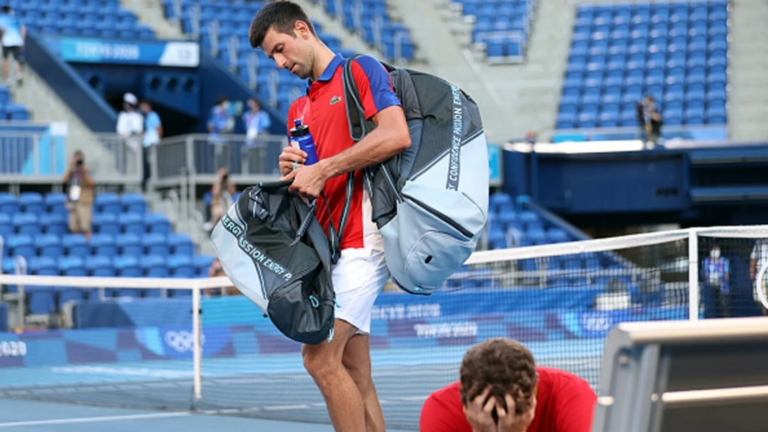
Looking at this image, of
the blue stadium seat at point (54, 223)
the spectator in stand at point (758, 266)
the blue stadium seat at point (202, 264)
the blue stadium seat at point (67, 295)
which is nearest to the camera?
the spectator in stand at point (758, 266)

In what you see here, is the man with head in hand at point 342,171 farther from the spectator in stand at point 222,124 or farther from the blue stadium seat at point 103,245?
the spectator in stand at point 222,124

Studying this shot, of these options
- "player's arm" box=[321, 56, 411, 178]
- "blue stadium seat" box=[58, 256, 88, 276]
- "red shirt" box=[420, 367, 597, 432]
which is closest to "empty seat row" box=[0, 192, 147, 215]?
"blue stadium seat" box=[58, 256, 88, 276]

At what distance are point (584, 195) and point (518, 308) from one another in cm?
1220

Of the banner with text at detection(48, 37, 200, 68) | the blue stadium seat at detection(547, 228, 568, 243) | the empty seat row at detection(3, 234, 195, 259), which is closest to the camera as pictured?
the empty seat row at detection(3, 234, 195, 259)

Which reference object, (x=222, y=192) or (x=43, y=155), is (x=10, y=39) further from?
(x=222, y=192)

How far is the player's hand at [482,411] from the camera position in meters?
2.56

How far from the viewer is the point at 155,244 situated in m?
18.1

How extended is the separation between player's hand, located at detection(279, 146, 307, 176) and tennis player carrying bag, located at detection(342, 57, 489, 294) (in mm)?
188

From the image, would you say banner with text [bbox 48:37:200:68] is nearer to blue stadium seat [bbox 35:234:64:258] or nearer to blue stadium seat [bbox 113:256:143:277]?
blue stadium seat [bbox 35:234:64:258]

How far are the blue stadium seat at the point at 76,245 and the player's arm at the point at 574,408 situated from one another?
48.9ft

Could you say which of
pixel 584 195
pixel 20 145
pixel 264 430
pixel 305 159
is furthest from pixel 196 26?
pixel 305 159

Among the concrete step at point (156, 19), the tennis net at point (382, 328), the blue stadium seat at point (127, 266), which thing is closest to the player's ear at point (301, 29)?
the tennis net at point (382, 328)

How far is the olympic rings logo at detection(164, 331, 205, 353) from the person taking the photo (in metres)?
12.2

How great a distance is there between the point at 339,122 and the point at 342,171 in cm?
28
